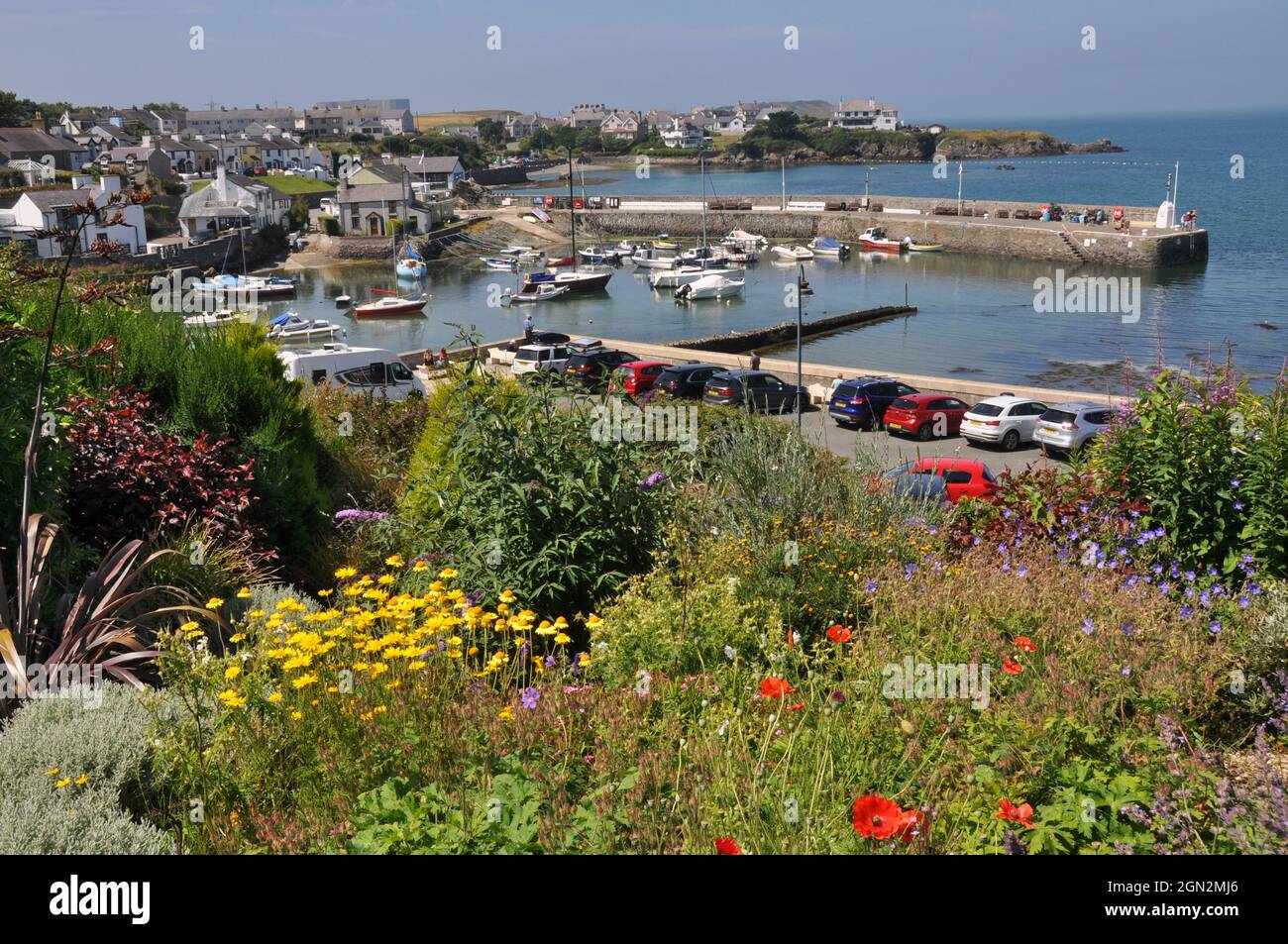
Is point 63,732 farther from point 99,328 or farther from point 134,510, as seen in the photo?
point 99,328

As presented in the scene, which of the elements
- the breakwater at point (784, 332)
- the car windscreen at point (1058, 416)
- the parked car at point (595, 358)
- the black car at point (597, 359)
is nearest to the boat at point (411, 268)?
the breakwater at point (784, 332)

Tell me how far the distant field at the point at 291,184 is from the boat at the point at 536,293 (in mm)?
38068

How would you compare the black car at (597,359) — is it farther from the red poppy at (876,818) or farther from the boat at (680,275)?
the boat at (680,275)

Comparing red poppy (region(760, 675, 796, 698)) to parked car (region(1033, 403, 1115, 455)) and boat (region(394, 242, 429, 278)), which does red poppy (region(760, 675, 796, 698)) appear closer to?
parked car (region(1033, 403, 1115, 455))

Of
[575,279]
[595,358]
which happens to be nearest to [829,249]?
[575,279]

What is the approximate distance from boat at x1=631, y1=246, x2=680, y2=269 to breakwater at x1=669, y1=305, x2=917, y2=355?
19099 millimetres

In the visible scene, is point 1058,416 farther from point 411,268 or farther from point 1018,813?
point 411,268

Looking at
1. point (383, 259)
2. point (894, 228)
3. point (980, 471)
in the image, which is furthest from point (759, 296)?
point (980, 471)

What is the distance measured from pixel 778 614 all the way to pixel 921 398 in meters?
20.7

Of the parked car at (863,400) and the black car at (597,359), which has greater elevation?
the black car at (597,359)

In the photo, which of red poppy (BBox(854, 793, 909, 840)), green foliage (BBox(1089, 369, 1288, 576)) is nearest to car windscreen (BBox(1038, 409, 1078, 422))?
green foliage (BBox(1089, 369, 1288, 576))

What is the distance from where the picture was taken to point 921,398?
25.5 meters

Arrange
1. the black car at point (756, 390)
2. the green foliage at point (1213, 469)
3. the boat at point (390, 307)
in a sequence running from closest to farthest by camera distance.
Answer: the green foliage at point (1213, 469), the black car at point (756, 390), the boat at point (390, 307)

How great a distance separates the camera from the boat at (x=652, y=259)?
6994 cm
